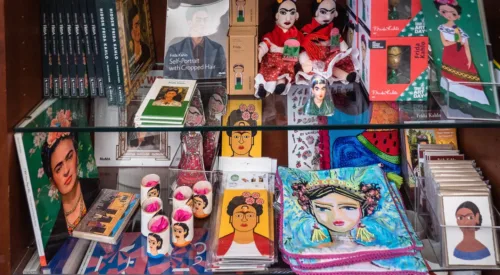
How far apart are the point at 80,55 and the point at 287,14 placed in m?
0.50

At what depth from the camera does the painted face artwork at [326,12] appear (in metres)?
1.36

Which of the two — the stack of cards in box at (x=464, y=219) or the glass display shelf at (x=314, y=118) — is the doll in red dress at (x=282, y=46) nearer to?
the glass display shelf at (x=314, y=118)

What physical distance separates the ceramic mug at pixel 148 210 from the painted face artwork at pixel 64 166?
0.58 ft

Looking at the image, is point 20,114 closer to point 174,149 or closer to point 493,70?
point 174,149

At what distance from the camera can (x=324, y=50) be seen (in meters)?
1.38

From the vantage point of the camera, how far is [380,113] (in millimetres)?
1189

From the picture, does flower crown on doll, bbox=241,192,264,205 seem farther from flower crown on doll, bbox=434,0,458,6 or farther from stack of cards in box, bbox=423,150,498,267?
flower crown on doll, bbox=434,0,458,6

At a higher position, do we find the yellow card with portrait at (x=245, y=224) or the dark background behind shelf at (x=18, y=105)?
the dark background behind shelf at (x=18, y=105)

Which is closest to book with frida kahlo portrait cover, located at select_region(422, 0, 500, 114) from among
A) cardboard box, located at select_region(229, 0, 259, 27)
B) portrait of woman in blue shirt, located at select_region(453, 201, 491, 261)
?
portrait of woman in blue shirt, located at select_region(453, 201, 491, 261)

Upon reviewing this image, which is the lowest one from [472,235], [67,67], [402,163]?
[472,235]

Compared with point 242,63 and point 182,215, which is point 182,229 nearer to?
point 182,215

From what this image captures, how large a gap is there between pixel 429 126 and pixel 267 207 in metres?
0.41

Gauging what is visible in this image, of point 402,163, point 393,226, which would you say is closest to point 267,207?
point 393,226

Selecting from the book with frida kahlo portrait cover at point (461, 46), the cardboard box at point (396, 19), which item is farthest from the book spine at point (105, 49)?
the book with frida kahlo portrait cover at point (461, 46)
